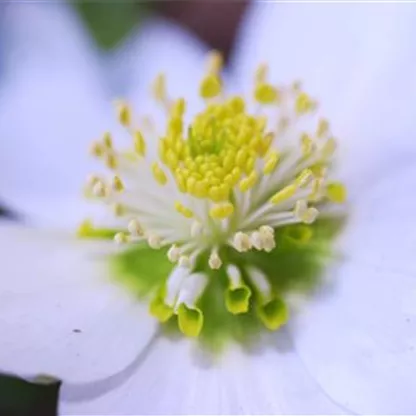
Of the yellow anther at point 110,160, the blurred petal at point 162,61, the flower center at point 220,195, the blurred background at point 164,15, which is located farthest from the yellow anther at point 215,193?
the blurred background at point 164,15

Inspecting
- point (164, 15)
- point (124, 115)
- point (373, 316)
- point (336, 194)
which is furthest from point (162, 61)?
point (373, 316)

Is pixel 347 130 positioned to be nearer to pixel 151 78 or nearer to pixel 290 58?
pixel 290 58

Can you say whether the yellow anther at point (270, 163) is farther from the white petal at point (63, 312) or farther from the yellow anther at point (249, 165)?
the white petal at point (63, 312)

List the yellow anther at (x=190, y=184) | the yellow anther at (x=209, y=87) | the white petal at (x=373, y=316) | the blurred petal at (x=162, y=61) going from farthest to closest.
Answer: the blurred petal at (x=162, y=61) → the yellow anther at (x=209, y=87) → the yellow anther at (x=190, y=184) → the white petal at (x=373, y=316)

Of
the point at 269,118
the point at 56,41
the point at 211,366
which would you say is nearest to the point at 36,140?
the point at 56,41

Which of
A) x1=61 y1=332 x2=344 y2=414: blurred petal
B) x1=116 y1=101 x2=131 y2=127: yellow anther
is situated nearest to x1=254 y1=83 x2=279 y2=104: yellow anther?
x1=116 y1=101 x2=131 y2=127: yellow anther

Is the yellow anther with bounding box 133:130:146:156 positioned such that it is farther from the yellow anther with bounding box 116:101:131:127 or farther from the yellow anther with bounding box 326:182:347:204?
the yellow anther with bounding box 326:182:347:204
